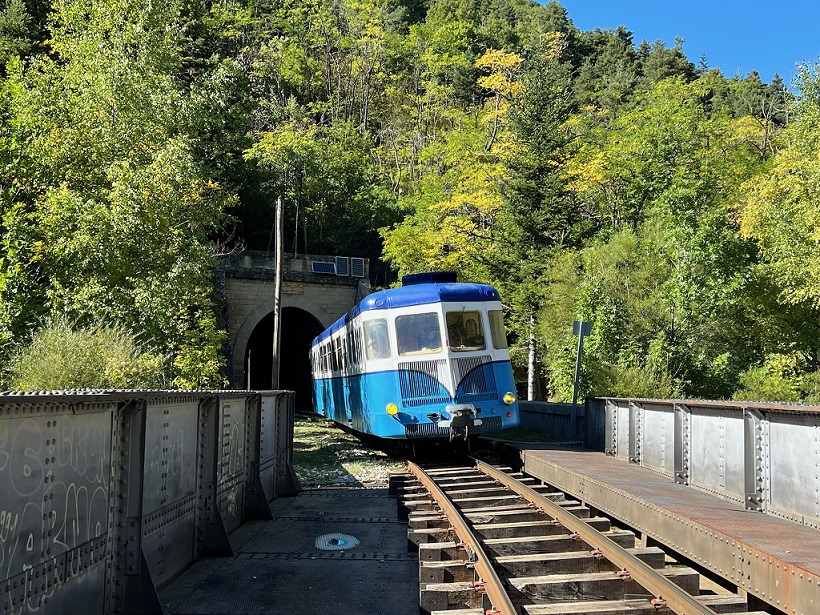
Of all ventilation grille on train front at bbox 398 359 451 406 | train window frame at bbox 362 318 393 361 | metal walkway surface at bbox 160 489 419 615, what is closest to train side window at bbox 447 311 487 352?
ventilation grille on train front at bbox 398 359 451 406

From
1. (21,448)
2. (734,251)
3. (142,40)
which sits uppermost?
(142,40)

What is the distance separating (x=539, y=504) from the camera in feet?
31.6

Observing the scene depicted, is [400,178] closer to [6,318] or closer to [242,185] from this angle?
[242,185]

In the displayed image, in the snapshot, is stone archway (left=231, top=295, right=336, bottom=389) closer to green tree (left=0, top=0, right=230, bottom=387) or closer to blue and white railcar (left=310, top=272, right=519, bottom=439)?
green tree (left=0, top=0, right=230, bottom=387)

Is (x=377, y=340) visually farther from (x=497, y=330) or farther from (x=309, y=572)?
(x=309, y=572)

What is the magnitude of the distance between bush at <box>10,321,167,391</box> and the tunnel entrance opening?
3351 cm

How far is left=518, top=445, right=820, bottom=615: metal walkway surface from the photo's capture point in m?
5.12

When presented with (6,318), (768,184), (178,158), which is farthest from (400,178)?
(6,318)

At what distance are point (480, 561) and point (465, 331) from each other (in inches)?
324

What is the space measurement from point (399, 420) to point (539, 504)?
187 inches

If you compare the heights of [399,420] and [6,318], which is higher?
[6,318]

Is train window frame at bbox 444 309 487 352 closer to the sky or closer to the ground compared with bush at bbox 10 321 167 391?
closer to the sky

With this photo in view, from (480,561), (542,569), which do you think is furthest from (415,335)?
(480,561)

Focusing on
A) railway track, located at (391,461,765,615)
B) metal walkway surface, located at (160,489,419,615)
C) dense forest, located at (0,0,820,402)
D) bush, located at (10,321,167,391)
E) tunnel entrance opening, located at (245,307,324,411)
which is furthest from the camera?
tunnel entrance opening, located at (245,307,324,411)
